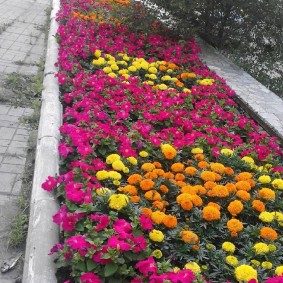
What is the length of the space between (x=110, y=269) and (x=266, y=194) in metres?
1.38

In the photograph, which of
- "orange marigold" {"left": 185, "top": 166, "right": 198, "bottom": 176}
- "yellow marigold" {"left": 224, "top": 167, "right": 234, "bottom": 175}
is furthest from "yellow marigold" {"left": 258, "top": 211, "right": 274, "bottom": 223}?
"orange marigold" {"left": 185, "top": 166, "right": 198, "bottom": 176}

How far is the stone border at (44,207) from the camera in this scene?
8.18 feet

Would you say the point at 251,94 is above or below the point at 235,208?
below

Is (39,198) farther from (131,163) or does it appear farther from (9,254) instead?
(131,163)

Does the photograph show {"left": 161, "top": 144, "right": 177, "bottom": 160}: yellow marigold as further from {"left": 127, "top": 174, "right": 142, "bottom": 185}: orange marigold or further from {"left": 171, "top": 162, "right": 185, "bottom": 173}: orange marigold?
{"left": 127, "top": 174, "right": 142, "bottom": 185}: orange marigold

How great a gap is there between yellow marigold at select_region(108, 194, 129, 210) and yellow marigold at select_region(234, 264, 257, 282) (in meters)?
0.78

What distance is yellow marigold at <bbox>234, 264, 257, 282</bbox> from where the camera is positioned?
2.37 meters

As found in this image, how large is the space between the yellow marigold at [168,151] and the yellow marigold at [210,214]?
2.48 ft

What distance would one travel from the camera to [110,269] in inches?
89.6

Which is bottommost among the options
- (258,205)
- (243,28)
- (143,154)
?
(143,154)

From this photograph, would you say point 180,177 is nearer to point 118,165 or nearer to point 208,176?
point 208,176

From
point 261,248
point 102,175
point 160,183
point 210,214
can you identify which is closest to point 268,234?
point 261,248

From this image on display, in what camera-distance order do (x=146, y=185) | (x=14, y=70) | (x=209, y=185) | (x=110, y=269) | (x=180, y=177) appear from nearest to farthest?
(x=110, y=269) → (x=146, y=185) → (x=209, y=185) → (x=180, y=177) → (x=14, y=70)

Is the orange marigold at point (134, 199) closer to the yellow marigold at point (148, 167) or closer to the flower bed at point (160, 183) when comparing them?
the flower bed at point (160, 183)
